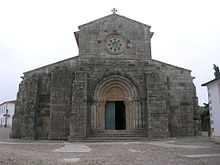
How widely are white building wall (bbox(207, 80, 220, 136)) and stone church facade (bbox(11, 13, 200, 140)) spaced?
311 cm

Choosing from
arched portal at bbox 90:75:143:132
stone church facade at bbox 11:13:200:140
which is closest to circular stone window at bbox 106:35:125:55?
stone church facade at bbox 11:13:200:140

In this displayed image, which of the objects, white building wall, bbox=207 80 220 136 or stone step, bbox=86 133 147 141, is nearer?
white building wall, bbox=207 80 220 136

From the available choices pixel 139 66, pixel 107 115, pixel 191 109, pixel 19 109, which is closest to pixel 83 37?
pixel 139 66

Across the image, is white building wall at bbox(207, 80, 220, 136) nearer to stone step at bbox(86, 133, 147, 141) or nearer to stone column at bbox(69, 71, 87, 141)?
stone step at bbox(86, 133, 147, 141)

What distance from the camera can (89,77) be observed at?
52.7ft

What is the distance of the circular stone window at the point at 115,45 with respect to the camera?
57.0ft

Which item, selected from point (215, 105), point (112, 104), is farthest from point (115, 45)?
point (215, 105)

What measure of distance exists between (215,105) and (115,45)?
835cm

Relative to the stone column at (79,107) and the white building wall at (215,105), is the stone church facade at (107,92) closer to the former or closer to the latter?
the stone column at (79,107)

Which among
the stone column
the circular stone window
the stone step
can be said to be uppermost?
the circular stone window

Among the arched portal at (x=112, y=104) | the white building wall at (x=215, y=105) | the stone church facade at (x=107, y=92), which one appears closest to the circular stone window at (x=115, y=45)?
the stone church facade at (x=107, y=92)

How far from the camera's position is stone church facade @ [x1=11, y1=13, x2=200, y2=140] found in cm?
1524

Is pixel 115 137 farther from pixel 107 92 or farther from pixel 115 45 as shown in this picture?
pixel 115 45

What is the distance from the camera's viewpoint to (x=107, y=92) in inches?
655
